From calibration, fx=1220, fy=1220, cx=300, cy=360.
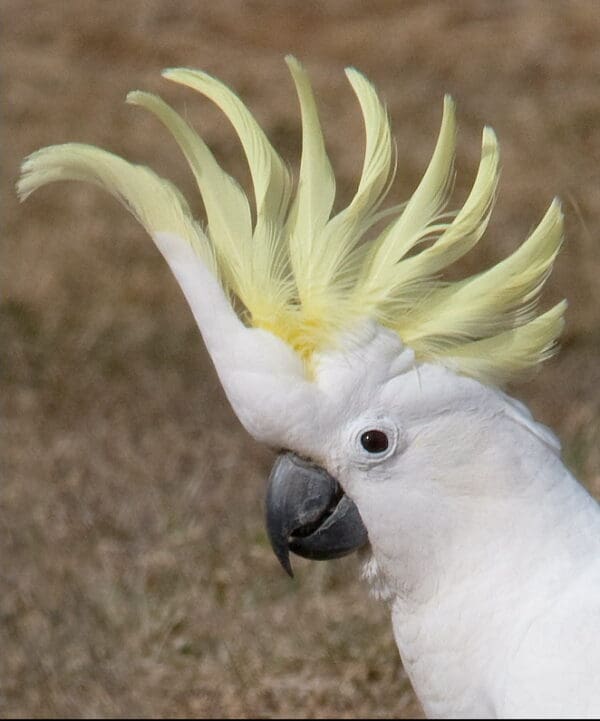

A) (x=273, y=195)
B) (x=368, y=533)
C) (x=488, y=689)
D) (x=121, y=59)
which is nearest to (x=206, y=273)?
(x=273, y=195)

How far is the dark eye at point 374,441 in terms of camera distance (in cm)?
203

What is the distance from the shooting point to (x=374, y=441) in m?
2.04

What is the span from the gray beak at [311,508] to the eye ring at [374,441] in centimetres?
11

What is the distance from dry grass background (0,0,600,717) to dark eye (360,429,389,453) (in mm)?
1395

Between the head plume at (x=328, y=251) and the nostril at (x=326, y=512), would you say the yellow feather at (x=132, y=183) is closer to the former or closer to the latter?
the head plume at (x=328, y=251)

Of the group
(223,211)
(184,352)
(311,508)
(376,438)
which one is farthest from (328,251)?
(184,352)

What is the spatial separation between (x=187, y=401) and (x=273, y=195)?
2823 mm

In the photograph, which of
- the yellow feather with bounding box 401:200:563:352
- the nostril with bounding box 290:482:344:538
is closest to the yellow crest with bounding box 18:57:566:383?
the yellow feather with bounding box 401:200:563:352

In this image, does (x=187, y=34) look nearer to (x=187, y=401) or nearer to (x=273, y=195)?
(x=187, y=401)

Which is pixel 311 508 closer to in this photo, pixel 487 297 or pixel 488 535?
pixel 488 535

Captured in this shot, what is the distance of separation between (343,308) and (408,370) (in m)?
0.15

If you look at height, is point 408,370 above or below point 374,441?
above

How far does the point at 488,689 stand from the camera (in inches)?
79.4

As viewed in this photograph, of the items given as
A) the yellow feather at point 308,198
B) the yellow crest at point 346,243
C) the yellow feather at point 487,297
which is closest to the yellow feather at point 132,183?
the yellow crest at point 346,243
